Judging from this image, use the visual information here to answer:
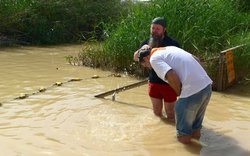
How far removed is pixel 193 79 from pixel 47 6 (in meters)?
13.1

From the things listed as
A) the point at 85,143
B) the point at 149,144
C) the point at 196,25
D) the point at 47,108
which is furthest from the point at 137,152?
the point at 196,25

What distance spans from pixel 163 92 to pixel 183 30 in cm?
327

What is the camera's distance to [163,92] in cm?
614

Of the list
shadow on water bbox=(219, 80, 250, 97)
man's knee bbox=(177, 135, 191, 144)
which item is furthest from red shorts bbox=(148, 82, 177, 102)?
shadow on water bbox=(219, 80, 250, 97)

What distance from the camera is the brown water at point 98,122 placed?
5219 millimetres

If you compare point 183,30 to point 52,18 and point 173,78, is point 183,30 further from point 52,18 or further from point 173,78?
point 52,18

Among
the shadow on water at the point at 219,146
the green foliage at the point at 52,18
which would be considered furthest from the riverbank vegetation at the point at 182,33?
the green foliage at the point at 52,18

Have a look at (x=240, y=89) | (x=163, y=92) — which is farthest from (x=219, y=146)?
(x=240, y=89)

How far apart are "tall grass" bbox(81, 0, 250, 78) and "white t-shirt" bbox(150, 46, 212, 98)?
359cm

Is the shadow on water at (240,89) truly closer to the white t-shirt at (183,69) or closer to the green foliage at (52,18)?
the white t-shirt at (183,69)

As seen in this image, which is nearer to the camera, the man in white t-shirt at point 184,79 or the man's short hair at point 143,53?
the man in white t-shirt at point 184,79

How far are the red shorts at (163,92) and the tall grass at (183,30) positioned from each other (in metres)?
2.59

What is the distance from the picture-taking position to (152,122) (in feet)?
20.7

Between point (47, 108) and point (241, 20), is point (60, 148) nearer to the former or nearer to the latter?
point (47, 108)
